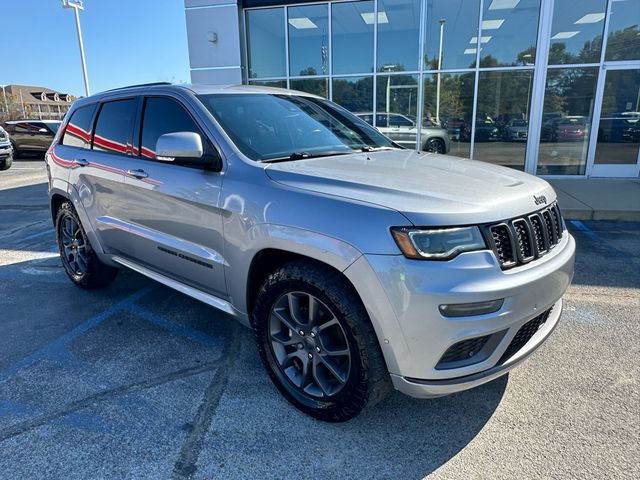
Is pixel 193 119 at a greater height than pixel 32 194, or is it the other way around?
pixel 193 119

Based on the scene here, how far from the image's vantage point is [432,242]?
2.08 meters

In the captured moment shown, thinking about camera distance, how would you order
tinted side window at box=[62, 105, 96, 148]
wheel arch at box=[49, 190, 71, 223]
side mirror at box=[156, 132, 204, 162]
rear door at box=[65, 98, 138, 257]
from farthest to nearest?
wheel arch at box=[49, 190, 71, 223]
tinted side window at box=[62, 105, 96, 148]
rear door at box=[65, 98, 138, 257]
side mirror at box=[156, 132, 204, 162]

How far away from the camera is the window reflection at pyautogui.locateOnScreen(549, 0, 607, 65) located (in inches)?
404

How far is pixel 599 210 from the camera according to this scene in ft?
24.3

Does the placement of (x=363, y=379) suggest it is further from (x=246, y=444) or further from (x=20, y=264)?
(x=20, y=264)

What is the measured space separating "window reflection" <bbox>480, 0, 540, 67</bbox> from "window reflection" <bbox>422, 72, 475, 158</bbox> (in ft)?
2.25

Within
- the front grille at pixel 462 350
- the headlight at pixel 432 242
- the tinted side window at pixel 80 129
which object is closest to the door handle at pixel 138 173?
the tinted side window at pixel 80 129

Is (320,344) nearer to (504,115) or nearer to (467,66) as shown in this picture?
(504,115)

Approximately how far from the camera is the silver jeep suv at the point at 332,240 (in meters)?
2.08

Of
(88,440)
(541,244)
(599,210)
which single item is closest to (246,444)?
(88,440)

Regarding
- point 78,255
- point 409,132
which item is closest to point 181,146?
point 78,255

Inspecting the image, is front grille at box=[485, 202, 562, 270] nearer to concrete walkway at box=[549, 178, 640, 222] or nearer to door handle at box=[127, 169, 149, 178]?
door handle at box=[127, 169, 149, 178]

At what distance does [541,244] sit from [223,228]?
71.5 inches

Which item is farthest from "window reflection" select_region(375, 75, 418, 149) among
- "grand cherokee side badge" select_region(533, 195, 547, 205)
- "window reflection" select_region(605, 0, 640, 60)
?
"grand cherokee side badge" select_region(533, 195, 547, 205)
